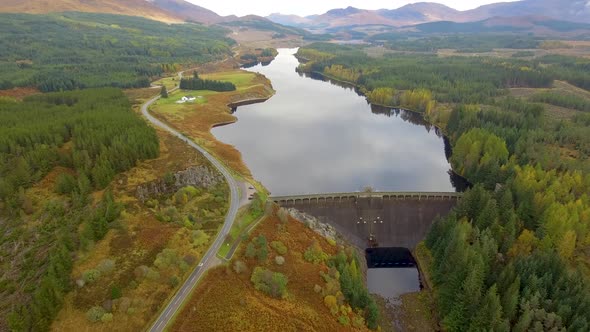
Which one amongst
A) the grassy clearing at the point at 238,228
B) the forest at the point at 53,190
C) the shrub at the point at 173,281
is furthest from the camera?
→ the grassy clearing at the point at 238,228

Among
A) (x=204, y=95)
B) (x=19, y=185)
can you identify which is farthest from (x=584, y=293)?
(x=204, y=95)

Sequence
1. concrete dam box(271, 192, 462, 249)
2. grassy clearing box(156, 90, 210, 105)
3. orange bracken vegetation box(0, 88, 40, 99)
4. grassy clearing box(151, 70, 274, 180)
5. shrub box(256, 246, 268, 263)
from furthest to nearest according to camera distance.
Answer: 1. grassy clearing box(156, 90, 210, 105)
2. orange bracken vegetation box(0, 88, 40, 99)
3. grassy clearing box(151, 70, 274, 180)
4. concrete dam box(271, 192, 462, 249)
5. shrub box(256, 246, 268, 263)

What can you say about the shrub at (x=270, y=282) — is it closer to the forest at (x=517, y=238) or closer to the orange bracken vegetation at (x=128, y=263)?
the orange bracken vegetation at (x=128, y=263)

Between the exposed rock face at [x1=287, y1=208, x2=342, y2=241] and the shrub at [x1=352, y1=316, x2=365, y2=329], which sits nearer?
the shrub at [x1=352, y1=316, x2=365, y2=329]

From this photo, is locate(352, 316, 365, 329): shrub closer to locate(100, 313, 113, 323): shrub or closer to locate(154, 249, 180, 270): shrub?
locate(154, 249, 180, 270): shrub

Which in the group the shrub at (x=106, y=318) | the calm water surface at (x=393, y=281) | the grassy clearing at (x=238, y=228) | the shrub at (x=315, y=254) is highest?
the grassy clearing at (x=238, y=228)

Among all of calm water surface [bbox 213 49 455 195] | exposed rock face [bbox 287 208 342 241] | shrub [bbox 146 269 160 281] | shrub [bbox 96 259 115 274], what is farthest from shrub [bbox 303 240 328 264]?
shrub [bbox 96 259 115 274]

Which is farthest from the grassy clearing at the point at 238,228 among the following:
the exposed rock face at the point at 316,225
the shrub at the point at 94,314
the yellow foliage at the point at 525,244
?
the yellow foliage at the point at 525,244

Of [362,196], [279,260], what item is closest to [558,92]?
[362,196]
